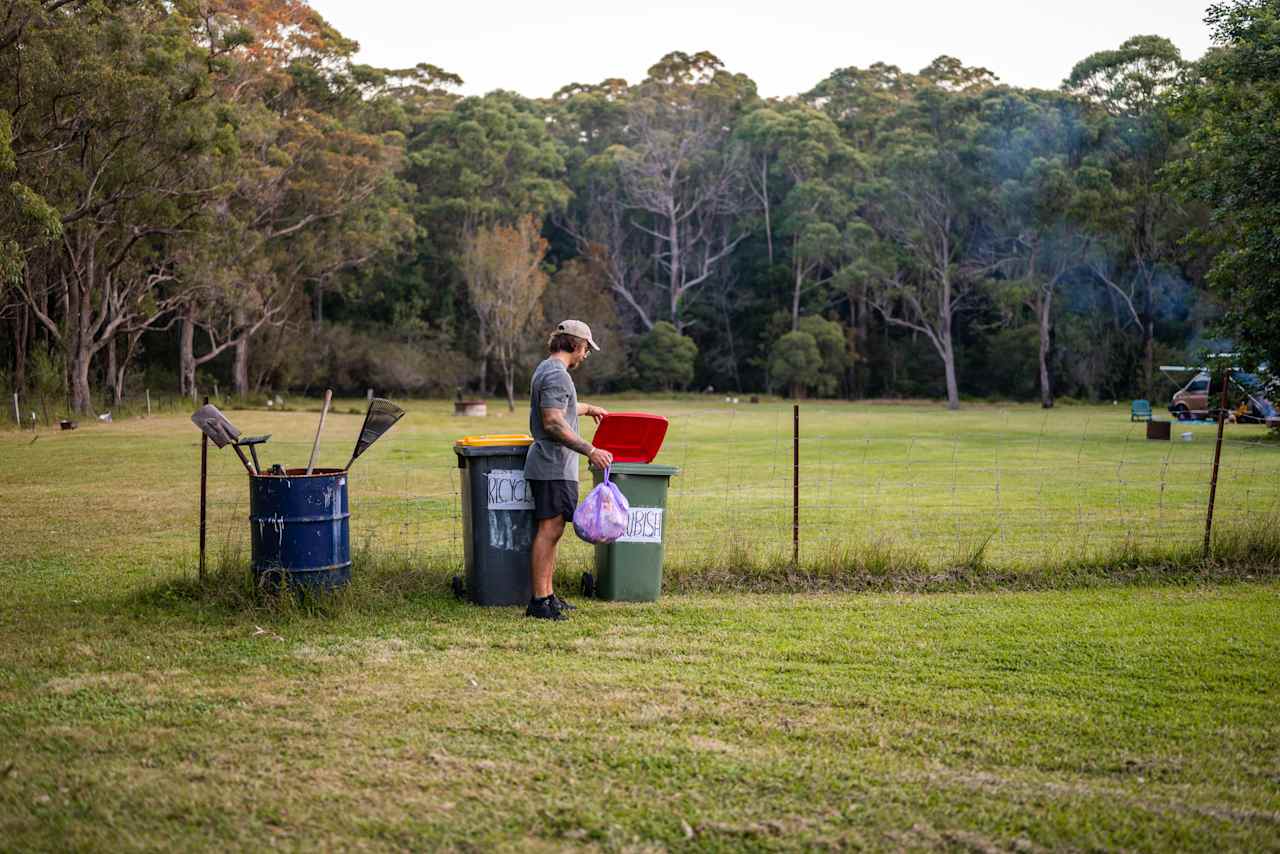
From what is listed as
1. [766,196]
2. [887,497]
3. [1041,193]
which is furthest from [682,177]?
[887,497]

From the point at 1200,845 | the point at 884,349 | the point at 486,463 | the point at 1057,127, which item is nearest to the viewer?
the point at 1200,845

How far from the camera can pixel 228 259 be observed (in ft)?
139

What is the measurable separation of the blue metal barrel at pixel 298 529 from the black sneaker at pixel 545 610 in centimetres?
122

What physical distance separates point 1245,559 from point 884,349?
54347 millimetres

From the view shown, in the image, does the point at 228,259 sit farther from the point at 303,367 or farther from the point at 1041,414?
the point at 1041,414

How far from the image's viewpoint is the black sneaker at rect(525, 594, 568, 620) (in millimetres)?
7098

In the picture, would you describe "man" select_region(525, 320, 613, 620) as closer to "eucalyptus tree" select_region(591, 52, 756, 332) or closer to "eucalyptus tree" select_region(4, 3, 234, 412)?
"eucalyptus tree" select_region(4, 3, 234, 412)

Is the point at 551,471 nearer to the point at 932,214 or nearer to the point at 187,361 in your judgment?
the point at 187,361

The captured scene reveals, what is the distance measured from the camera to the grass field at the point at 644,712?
392cm

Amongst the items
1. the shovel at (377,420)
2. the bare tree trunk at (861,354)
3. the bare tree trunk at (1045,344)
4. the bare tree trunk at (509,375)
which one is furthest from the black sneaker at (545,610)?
the bare tree trunk at (861,354)

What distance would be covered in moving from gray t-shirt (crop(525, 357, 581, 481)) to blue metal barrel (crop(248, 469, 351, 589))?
1.20 meters

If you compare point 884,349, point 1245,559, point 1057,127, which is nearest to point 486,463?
point 1245,559

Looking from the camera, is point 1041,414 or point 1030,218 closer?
point 1041,414

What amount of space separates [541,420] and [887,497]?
30.3 ft
